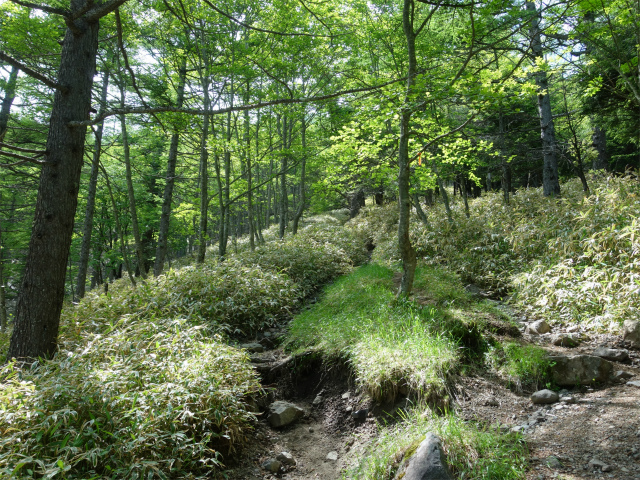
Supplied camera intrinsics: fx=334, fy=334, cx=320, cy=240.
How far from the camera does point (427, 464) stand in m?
2.43

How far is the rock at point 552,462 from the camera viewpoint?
8.23ft

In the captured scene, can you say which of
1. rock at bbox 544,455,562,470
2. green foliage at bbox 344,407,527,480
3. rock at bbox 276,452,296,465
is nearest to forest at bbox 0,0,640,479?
green foliage at bbox 344,407,527,480

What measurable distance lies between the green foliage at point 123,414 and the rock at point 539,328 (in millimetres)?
4136

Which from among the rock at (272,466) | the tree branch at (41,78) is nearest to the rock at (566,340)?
the rock at (272,466)

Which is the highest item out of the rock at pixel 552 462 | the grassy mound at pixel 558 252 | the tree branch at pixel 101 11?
the tree branch at pixel 101 11

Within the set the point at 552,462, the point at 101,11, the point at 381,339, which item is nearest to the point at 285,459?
the point at 381,339

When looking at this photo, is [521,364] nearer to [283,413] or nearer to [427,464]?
[427,464]

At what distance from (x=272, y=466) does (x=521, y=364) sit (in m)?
3.02

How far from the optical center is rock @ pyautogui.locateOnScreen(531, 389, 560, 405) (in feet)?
11.3

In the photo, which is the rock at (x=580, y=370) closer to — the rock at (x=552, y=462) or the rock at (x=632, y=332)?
the rock at (x=632, y=332)

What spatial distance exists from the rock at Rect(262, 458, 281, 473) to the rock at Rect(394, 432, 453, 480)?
132cm

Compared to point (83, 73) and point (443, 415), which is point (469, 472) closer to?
point (443, 415)

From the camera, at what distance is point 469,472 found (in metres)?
2.46

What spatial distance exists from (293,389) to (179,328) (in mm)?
1938
